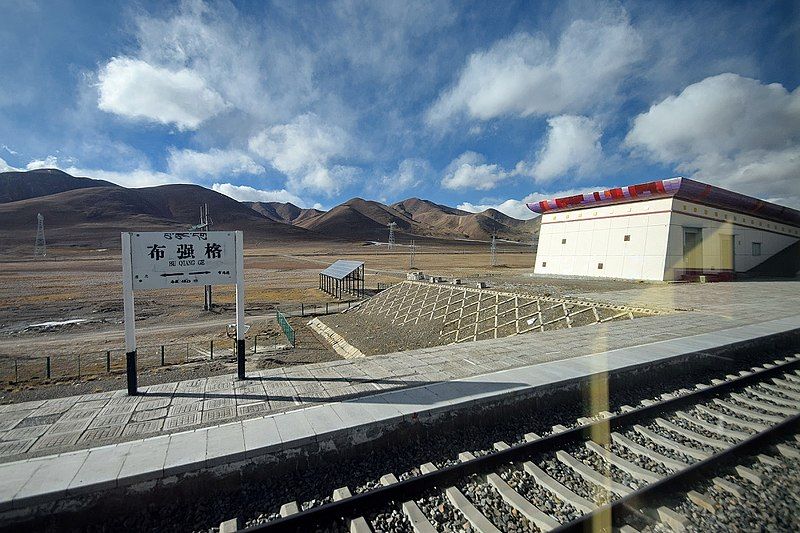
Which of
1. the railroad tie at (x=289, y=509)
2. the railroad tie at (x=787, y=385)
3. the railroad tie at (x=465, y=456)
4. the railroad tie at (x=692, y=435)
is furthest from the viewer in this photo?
the railroad tie at (x=787, y=385)

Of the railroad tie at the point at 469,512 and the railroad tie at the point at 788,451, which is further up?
the railroad tie at the point at 788,451

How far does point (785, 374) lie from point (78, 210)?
17645 cm

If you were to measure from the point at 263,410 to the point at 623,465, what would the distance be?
4639 mm

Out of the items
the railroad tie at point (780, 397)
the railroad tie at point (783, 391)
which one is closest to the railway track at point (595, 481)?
the railroad tie at point (780, 397)

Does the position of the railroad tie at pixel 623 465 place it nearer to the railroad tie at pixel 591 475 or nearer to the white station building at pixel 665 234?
the railroad tie at pixel 591 475

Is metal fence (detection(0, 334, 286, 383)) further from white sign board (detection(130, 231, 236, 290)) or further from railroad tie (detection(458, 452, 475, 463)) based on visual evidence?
A: railroad tie (detection(458, 452, 475, 463))

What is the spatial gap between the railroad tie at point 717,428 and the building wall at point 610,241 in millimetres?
18509

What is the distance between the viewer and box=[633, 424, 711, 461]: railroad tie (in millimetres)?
4324

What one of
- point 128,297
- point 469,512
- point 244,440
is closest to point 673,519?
point 469,512

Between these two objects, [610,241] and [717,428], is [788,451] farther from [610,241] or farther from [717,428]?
[610,241]

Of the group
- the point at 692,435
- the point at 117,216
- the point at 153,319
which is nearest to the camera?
the point at 692,435

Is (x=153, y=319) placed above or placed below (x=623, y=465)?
below

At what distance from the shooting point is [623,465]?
4.15 m

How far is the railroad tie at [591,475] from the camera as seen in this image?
12.4ft
